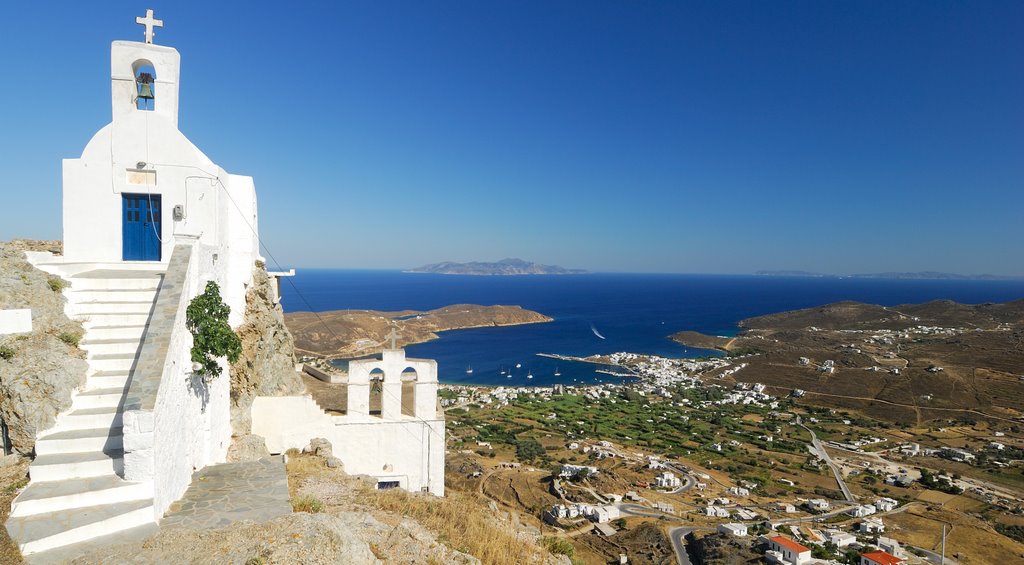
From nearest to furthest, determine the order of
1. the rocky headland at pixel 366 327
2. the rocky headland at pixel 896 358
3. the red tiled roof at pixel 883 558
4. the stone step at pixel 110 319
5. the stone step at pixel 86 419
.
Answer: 1. the stone step at pixel 86 419
2. the stone step at pixel 110 319
3. the red tiled roof at pixel 883 558
4. the rocky headland at pixel 896 358
5. the rocky headland at pixel 366 327

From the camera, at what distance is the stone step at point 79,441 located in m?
5.93

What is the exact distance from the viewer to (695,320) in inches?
5404

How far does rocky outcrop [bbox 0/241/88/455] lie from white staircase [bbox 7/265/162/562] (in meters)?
0.16

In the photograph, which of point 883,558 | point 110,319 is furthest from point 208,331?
point 883,558

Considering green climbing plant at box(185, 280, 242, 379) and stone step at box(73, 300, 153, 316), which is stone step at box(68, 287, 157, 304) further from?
green climbing plant at box(185, 280, 242, 379)

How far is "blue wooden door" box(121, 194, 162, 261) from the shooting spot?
9406 mm

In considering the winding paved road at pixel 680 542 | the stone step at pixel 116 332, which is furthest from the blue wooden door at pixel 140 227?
the winding paved road at pixel 680 542

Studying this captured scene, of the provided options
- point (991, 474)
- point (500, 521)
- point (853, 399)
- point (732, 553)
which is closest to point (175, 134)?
point (500, 521)

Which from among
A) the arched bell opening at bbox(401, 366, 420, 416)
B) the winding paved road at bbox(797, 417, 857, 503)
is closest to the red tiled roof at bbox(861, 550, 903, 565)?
the winding paved road at bbox(797, 417, 857, 503)

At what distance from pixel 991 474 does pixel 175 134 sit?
167 ft

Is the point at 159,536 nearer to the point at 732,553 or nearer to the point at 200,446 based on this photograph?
the point at 200,446

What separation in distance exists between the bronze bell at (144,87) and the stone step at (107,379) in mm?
5754

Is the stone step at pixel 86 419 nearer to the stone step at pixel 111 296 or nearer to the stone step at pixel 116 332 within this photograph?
the stone step at pixel 116 332

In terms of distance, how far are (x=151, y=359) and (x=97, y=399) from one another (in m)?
1.10
